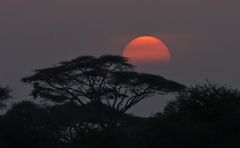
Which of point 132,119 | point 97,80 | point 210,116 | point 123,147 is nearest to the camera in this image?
point 123,147

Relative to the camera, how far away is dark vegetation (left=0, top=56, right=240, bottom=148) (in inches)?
1469

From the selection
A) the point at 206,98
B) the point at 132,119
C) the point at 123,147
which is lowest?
the point at 123,147

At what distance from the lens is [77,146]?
38.6m

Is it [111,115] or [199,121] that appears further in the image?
[111,115]

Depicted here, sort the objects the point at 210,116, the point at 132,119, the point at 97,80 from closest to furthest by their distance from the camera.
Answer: the point at 210,116, the point at 97,80, the point at 132,119

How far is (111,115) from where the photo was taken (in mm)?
61844

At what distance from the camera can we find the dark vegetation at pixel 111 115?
37.3m

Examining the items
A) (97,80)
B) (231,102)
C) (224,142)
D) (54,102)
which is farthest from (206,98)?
(54,102)

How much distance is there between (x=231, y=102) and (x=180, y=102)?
2.15 meters

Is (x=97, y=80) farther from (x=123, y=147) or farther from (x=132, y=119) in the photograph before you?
(x=123, y=147)

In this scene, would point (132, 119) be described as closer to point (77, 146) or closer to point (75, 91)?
point (75, 91)

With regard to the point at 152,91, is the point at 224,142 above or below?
below

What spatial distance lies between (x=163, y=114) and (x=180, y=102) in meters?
1.22

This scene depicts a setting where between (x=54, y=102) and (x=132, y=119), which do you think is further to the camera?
(x=132, y=119)
